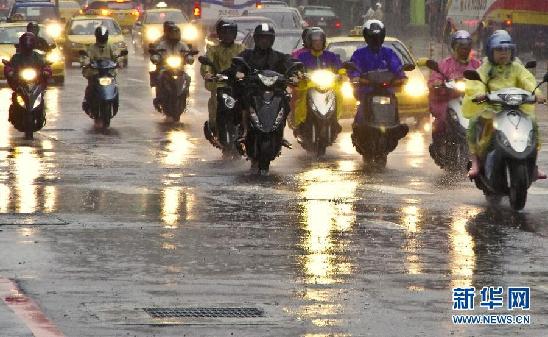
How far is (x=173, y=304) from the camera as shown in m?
10.7

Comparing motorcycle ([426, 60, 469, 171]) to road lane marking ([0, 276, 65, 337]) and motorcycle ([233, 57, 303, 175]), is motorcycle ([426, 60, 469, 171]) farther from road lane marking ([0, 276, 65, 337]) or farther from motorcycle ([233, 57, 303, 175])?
road lane marking ([0, 276, 65, 337])

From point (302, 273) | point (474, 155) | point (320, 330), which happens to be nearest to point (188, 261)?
point (302, 273)

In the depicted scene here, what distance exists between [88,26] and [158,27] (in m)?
8.46

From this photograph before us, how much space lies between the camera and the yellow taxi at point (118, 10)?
73.1 m

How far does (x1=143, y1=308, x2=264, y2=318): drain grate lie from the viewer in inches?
406

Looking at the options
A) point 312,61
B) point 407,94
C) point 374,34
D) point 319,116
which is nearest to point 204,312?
point 374,34

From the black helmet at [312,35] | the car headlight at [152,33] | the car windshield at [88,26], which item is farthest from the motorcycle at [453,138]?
the car headlight at [152,33]

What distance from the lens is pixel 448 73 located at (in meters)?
20.9

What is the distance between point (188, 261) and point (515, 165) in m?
4.37

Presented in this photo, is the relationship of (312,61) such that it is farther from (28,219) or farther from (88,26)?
(88,26)

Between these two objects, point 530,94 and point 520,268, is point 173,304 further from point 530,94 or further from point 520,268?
point 530,94

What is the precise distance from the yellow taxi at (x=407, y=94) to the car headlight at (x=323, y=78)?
480 centimetres

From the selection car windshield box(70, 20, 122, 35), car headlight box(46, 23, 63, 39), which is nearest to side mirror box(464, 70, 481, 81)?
car windshield box(70, 20, 122, 35)

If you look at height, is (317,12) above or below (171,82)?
below
